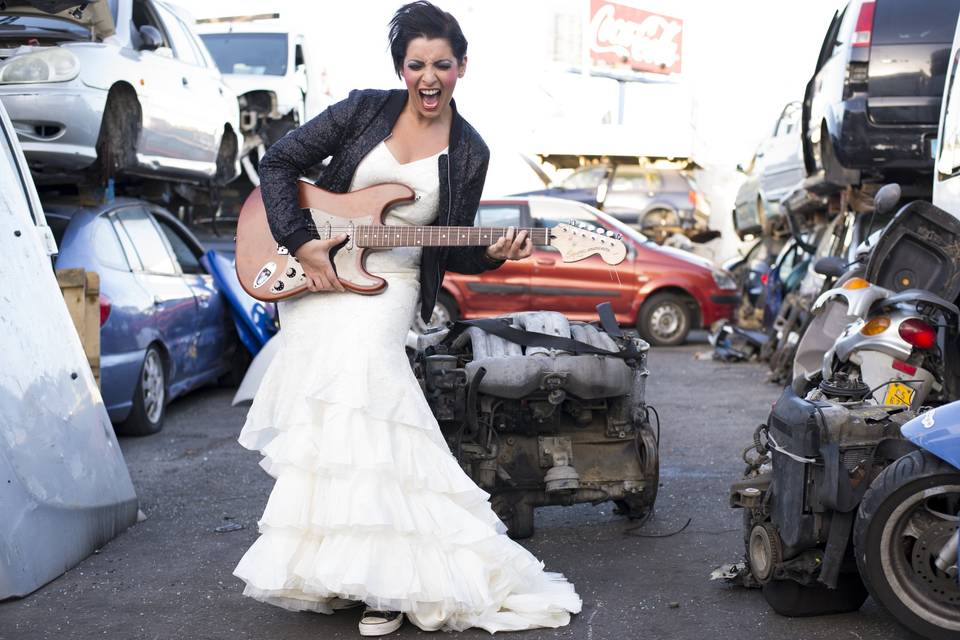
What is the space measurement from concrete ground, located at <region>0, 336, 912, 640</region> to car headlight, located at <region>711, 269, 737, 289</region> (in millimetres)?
6382

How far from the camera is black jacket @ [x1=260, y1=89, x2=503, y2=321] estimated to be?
13.1 feet

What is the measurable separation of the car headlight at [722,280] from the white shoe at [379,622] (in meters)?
10.5

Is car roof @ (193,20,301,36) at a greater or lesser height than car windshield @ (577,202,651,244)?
greater

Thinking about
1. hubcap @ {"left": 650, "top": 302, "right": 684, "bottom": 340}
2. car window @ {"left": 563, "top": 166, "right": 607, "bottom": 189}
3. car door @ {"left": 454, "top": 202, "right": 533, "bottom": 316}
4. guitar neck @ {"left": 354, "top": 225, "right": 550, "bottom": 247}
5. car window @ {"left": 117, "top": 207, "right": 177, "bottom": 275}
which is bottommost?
hubcap @ {"left": 650, "top": 302, "right": 684, "bottom": 340}

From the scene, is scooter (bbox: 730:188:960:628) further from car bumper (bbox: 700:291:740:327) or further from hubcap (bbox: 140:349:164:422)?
car bumper (bbox: 700:291:740:327)

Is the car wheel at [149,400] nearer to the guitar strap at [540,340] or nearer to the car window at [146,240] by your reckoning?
the car window at [146,240]

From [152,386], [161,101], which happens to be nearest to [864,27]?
[161,101]

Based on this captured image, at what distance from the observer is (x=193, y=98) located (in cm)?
997

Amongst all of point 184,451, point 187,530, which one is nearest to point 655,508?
point 187,530

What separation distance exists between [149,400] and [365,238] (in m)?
4.67

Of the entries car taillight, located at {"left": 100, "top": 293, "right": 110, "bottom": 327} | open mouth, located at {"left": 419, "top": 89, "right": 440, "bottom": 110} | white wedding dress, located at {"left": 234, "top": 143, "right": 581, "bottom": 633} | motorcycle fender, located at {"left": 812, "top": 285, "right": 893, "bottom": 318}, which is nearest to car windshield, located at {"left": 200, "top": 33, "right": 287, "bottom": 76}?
car taillight, located at {"left": 100, "top": 293, "right": 110, "bottom": 327}

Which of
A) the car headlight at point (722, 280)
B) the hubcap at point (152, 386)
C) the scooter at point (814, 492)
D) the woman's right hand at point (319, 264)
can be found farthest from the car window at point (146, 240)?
the car headlight at point (722, 280)

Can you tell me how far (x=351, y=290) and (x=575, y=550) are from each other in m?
1.79

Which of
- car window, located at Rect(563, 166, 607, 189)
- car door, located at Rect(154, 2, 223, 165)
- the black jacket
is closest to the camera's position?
the black jacket
